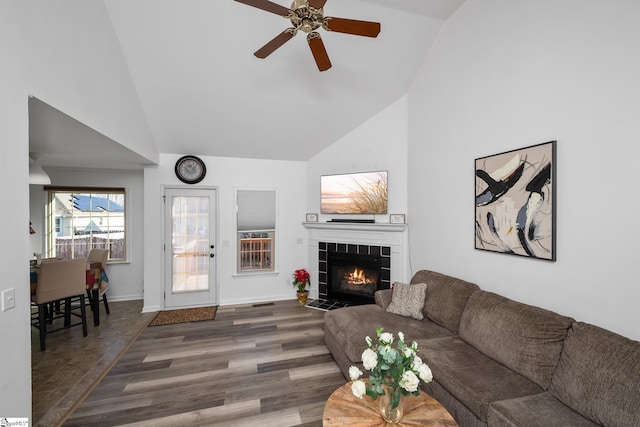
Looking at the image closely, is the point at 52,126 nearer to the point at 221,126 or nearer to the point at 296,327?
the point at 221,126

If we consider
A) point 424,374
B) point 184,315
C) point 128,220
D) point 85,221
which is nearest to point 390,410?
point 424,374

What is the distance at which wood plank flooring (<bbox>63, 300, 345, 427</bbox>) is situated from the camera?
6.75 ft

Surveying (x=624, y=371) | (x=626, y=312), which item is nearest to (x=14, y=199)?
Answer: (x=624, y=371)

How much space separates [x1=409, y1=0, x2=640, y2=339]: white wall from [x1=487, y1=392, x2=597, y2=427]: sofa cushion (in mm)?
616

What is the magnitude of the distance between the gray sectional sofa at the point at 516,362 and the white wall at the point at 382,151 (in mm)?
1657

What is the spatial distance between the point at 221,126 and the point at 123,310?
3374mm

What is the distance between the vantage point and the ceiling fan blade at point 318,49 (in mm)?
1943

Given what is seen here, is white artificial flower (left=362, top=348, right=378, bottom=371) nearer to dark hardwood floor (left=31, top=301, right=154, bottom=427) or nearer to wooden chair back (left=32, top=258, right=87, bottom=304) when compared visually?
dark hardwood floor (left=31, top=301, right=154, bottom=427)

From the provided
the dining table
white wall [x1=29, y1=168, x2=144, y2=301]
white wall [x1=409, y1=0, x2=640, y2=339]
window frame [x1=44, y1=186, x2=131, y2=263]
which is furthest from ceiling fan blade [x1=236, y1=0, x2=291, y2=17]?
window frame [x1=44, y1=186, x2=131, y2=263]

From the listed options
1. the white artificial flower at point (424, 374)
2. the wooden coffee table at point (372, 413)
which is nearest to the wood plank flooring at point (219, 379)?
the wooden coffee table at point (372, 413)

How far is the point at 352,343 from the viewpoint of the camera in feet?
7.73

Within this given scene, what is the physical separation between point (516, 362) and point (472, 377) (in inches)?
13.3

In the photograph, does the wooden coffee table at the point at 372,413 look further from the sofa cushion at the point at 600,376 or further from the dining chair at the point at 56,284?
the dining chair at the point at 56,284

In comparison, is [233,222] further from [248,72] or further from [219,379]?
[219,379]
